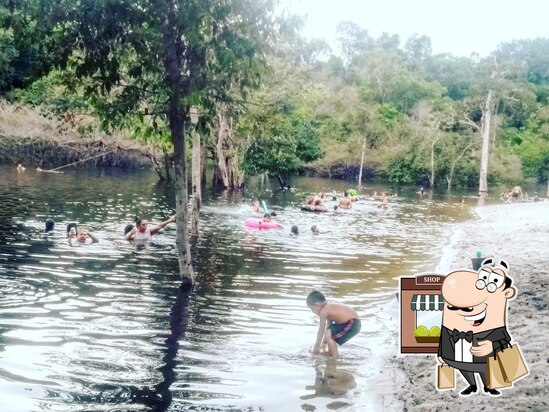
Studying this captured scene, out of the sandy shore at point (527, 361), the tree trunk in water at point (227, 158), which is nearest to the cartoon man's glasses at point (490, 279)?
the sandy shore at point (527, 361)

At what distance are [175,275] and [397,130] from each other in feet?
191

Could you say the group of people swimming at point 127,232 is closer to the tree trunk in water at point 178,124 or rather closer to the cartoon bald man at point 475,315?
the tree trunk in water at point 178,124

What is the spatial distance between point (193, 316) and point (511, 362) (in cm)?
747

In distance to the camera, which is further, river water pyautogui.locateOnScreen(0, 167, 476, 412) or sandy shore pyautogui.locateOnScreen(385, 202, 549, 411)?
river water pyautogui.locateOnScreen(0, 167, 476, 412)

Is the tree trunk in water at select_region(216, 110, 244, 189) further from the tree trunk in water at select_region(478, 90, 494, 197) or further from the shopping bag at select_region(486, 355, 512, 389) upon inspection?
the shopping bag at select_region(486, 355, 512, 389)

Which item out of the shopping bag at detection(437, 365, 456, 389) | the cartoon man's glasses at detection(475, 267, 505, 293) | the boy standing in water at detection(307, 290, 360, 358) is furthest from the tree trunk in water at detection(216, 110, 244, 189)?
the cartoon man's glasses at detection(475, 267, 505, 293)

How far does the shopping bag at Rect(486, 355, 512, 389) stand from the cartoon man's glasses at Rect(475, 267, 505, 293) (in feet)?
1.91

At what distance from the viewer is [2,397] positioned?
283 inches

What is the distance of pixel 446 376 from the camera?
4.54m

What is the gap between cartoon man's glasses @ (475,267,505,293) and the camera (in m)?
4.14

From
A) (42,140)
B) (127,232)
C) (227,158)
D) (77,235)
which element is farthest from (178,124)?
(42,140)

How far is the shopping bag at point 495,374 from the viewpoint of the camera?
14.4ft

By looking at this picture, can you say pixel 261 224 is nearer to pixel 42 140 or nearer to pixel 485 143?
pixel 42 140

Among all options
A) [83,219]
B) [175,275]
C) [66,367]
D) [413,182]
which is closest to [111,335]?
[66,367]
